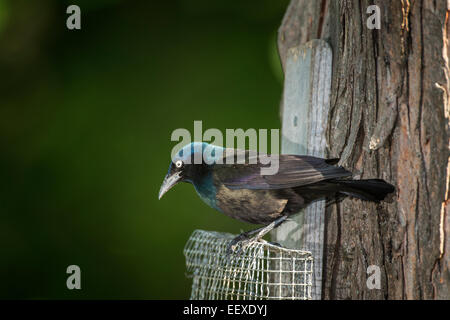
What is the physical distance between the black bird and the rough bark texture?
16 centimetres

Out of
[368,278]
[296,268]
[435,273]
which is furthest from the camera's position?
[296,268]

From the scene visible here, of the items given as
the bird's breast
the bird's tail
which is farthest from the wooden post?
the bird's tail

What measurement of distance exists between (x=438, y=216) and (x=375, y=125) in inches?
22.7

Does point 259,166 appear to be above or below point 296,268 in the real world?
above

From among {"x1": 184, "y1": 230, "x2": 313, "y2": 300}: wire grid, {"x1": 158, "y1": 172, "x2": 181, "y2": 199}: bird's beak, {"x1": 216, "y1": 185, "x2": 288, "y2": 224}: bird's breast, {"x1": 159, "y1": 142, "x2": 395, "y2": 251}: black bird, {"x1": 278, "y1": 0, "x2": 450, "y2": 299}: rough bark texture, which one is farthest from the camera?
{"x1": 158, "y1": 172, "x2": 181, "y2": 199}: bird's beak

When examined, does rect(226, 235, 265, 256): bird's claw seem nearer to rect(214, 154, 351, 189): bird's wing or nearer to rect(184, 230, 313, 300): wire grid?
rect(184, 230, 313, 300): wire grid

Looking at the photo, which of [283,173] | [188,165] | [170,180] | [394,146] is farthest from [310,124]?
[170,180]

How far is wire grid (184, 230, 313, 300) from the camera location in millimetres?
3039

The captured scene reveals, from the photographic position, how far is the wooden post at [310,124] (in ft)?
11.0

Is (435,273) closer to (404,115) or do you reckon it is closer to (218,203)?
(404,115)

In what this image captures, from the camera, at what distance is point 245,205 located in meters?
3.35

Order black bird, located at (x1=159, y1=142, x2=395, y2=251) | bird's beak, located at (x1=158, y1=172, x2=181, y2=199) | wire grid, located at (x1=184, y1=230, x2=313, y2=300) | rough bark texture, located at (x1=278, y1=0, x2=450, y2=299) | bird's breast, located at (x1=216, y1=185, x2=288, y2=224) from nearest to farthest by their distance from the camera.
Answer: rough bark texture, located at (x1=278, y1=0, x2=450, y2=299)
wire grid, located at (x1=184, y1=230, x2=313, y2=300)
black bird, located at (x1=159, y1=142, x2=395, y2=251)
bird's breast, located at (x1=216, y1=185, x2=288, y2=224)
bird's beak, located at (x1=158, y1=172, x2=181, y2=199)

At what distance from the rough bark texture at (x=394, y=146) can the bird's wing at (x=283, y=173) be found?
0.61ft
